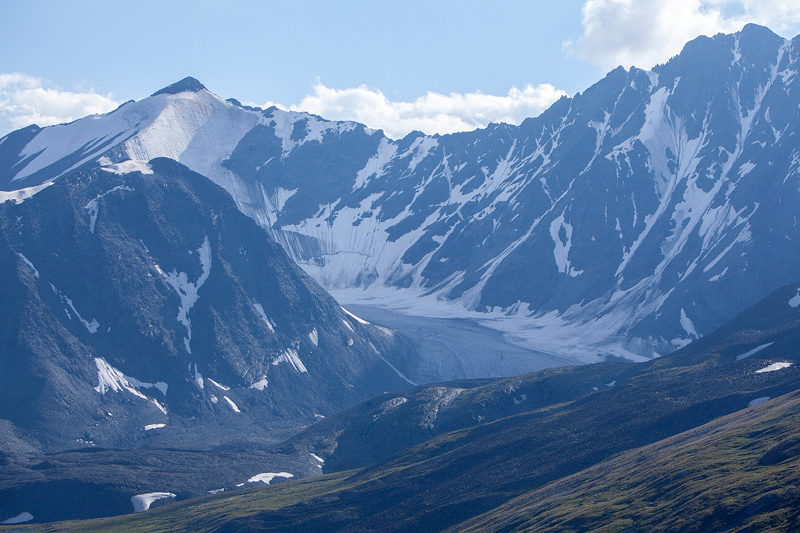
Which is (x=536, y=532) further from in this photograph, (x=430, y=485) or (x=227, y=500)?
(x=227, y=500)

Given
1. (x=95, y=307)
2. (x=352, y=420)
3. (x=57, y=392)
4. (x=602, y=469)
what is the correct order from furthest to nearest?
(x=95, y=307), (x=352, y=420), (x=57, y=392), (x=602, y=469)

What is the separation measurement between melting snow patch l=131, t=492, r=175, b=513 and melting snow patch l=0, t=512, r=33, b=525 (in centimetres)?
1495

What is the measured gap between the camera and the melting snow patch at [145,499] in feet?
409

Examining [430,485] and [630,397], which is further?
[630,397]

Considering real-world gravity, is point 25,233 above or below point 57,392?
above

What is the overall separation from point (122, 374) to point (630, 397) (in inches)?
4298

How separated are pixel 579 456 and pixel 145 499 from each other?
69.3m

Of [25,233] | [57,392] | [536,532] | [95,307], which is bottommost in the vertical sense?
[536,532]

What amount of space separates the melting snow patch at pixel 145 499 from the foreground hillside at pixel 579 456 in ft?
22.4

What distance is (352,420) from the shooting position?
16800cm

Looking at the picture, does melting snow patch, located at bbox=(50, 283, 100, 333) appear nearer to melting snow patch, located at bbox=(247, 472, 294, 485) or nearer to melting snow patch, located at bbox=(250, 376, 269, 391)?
melting snow patch, located at bbox=(250, 376, 269, 391)

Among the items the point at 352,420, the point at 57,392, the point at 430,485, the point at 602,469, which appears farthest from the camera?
the point at 352,420

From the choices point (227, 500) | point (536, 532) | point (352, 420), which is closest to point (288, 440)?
point (352, 420)

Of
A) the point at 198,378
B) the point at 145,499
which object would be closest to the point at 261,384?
the point at 198,378
